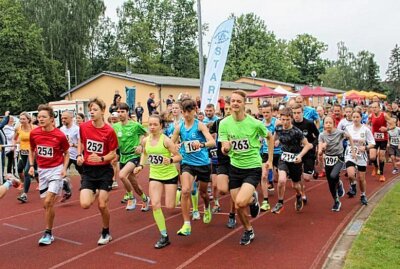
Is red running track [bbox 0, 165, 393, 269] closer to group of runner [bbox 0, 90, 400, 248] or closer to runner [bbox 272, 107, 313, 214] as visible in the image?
group of runner [bbox 0, 90, 400, 248]

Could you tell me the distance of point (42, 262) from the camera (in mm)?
5539

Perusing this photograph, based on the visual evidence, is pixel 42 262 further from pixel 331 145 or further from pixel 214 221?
pixel 331 145

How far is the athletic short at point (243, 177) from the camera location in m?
5.88

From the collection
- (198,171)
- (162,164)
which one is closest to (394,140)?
(198,171)

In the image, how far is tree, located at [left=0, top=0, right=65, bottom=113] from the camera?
42.6m

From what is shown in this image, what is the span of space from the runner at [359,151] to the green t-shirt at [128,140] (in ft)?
13.3

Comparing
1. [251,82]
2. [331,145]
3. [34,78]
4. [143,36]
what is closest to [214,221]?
[331,145]

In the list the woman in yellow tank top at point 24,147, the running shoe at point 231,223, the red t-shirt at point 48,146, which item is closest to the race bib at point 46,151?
the red t-shirt at point 48,146

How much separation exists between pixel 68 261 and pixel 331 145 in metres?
4.97

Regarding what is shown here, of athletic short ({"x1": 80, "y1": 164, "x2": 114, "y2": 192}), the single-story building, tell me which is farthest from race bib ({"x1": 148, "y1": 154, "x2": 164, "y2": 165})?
the single-story building

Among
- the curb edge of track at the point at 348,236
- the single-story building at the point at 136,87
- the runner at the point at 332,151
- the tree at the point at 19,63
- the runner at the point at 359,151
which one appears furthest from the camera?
the tree at the point at 19,63

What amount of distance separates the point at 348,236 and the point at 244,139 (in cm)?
219

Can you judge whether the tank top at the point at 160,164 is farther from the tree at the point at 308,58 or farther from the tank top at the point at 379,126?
the tree at the point at 308,58

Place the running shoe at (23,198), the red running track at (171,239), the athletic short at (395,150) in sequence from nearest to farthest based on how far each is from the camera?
1. the red running track at (171,239)
2. the running shoe at (23,198)
3. the athletic short at (395,150)
